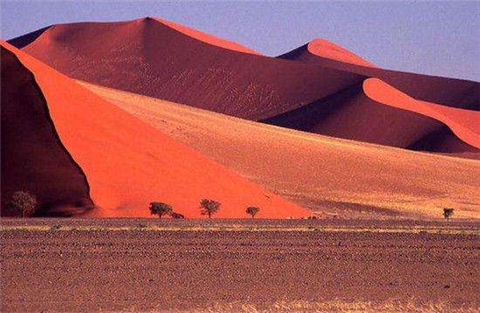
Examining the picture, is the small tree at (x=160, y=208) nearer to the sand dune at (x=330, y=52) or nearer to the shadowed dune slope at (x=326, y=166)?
the shadowed dune slope at (x=326, y=166)

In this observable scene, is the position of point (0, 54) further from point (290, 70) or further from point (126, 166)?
point (290, 70)

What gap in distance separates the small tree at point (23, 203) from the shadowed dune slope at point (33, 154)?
0.39 meters

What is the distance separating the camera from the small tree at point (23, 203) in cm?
3506

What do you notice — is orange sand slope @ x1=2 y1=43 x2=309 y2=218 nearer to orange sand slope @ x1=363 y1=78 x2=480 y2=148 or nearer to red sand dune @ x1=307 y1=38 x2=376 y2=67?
orange sand slope @ x1=363 y1=78 x2=480 y2=148

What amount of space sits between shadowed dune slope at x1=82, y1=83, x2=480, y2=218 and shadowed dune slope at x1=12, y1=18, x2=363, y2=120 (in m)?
34.9

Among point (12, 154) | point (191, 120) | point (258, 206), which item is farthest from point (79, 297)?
point (191, 120)

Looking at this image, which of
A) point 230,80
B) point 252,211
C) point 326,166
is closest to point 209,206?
point 252,211

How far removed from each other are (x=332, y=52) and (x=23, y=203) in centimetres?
14921

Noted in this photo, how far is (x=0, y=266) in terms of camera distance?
59.7 ft

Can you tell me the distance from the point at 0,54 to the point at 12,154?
5.31 meters

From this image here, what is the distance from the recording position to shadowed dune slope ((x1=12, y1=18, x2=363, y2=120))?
11731cm

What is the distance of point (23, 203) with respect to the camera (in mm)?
35125

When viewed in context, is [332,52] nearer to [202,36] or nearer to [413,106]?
[202,36]

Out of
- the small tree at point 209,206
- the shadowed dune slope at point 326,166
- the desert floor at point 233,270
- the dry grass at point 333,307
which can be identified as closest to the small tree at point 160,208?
the small tree at point 209,206
